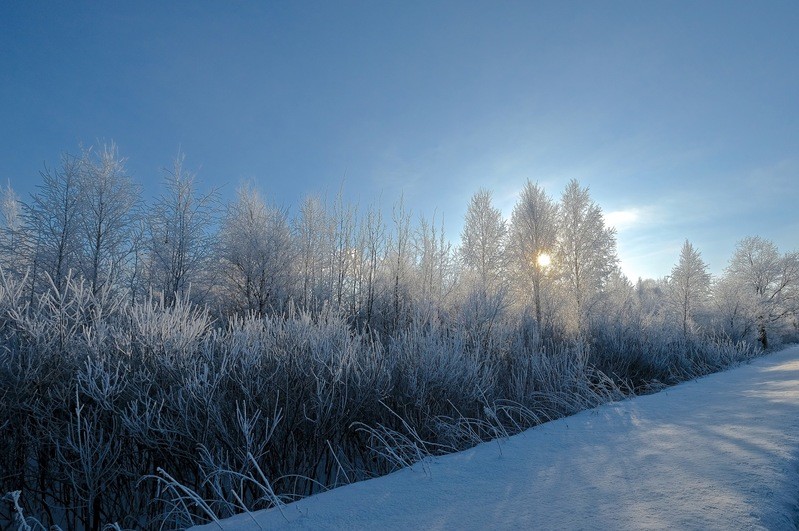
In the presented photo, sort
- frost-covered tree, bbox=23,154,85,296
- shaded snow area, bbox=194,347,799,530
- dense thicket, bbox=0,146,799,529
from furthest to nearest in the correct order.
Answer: frost-covered tree, bbox=23,154,85,296, dense thicket, bbox=0,146,799,529, shaded snow area, bbox=194,347,799,530

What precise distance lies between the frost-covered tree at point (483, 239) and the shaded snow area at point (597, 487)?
15642 millimetres

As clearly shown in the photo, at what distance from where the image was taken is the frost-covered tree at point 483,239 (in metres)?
18.8

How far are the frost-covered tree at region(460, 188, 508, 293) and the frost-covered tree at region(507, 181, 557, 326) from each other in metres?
1.24

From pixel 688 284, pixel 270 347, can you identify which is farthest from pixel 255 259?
pixel 688 284

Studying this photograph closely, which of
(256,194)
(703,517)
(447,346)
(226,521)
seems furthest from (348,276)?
(703,517)

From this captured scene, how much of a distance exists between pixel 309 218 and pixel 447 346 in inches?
416

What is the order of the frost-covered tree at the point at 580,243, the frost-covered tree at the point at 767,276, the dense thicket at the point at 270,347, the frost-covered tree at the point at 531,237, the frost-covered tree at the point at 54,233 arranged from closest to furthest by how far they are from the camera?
the dense thicket at the point at 270,347, the frost-covered tree at the point at 54,233, the frost-covered tree at the point at 531,237, the frost-covered tree at the point at 580,243, the frost-covered tree at the point at 767,276

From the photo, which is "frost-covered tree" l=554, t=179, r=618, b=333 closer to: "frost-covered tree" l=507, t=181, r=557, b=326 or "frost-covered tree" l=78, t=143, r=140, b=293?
"frost-covered tree" l=507, t=181, r=557, b=326

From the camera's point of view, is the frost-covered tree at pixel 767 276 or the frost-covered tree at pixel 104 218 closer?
the frost-covered tree at pixel 104 218

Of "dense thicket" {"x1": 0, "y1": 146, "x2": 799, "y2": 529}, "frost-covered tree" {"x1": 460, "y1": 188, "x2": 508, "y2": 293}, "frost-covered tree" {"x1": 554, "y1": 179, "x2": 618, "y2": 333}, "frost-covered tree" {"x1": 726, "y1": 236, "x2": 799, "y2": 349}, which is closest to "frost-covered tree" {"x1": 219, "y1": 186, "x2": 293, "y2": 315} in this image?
"dense thicket" {"x1": 0, "y1": 146, "x2": 799, "y2": 529}

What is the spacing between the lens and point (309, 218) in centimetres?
1417

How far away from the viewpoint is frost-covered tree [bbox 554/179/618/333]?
763 inches

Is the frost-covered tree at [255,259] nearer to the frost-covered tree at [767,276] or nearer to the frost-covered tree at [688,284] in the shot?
the frost-covered tree at [688,284]

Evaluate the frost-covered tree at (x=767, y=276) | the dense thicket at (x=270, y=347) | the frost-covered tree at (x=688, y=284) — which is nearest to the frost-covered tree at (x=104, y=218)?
the dense thicket at (x=270, y=347)
